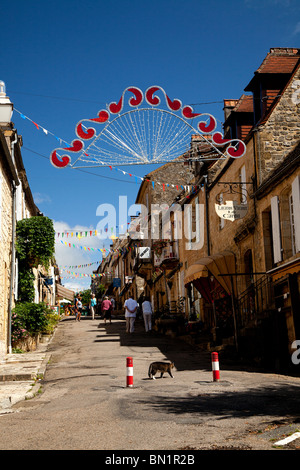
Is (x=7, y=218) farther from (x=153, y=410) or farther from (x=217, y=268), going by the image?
(x=153, y=410)

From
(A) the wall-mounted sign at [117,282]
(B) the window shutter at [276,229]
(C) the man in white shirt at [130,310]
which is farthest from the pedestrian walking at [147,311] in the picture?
(A) the wall-mounted sign at [117,282]

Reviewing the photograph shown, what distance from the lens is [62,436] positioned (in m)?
6.21

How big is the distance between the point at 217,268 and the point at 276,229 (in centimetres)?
362

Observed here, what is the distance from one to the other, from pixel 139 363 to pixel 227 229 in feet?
23.3

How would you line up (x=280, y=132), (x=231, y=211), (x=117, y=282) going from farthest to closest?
(x=117, y=282) → (x=280, y=132) → (x=231, y=211)

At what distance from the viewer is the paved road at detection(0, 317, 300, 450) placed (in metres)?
5.85

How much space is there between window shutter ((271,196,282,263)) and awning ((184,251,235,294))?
2941 mm

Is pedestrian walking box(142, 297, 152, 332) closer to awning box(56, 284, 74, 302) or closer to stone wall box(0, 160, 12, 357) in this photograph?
stone wall box(0, 160, 12, 357)

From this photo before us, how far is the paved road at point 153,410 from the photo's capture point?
585cm

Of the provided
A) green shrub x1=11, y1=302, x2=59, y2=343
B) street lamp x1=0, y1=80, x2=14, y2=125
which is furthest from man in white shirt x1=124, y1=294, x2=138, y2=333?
street lamp x1=0, y1=80, x2=14, y2=125

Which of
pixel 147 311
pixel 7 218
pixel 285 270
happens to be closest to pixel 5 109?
pixel 7 218

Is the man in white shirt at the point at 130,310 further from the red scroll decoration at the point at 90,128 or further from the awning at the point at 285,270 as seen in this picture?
the red scroll decoration at the point at 90,128

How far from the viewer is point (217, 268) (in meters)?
17.8

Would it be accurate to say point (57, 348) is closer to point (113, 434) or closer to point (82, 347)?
point (82, 347)
